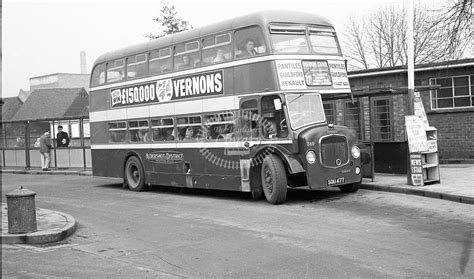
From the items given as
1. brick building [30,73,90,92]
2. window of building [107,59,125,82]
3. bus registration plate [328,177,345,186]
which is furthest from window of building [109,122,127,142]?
brick building [30,73,90,92]

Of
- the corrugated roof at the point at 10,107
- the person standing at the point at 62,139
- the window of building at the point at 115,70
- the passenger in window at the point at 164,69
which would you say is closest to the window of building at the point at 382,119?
the passenger in window at the point at 164,69

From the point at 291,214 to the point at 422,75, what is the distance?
11.2m

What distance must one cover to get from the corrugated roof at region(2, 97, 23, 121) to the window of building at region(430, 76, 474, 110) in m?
56.1

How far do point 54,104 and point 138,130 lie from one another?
4729 centimetres

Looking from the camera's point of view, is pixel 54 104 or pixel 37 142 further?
pixel 54 104

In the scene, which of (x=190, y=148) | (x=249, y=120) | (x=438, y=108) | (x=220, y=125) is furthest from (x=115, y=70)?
(x=438, y=108)

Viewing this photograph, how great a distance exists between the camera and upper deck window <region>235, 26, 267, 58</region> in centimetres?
1241

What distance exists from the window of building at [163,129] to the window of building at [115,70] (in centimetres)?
209

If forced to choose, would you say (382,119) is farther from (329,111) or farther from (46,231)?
(46,231)

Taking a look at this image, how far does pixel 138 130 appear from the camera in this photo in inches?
647

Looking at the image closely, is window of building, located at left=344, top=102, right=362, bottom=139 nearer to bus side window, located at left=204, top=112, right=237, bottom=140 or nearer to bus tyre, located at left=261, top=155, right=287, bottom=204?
bus side window, located at left=204, top=112, right=237, bottom=140

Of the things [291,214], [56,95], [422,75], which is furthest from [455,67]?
[56,95]

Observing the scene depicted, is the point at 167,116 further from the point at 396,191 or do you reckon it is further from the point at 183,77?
the point at 396,191

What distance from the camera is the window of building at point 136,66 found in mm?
15969
